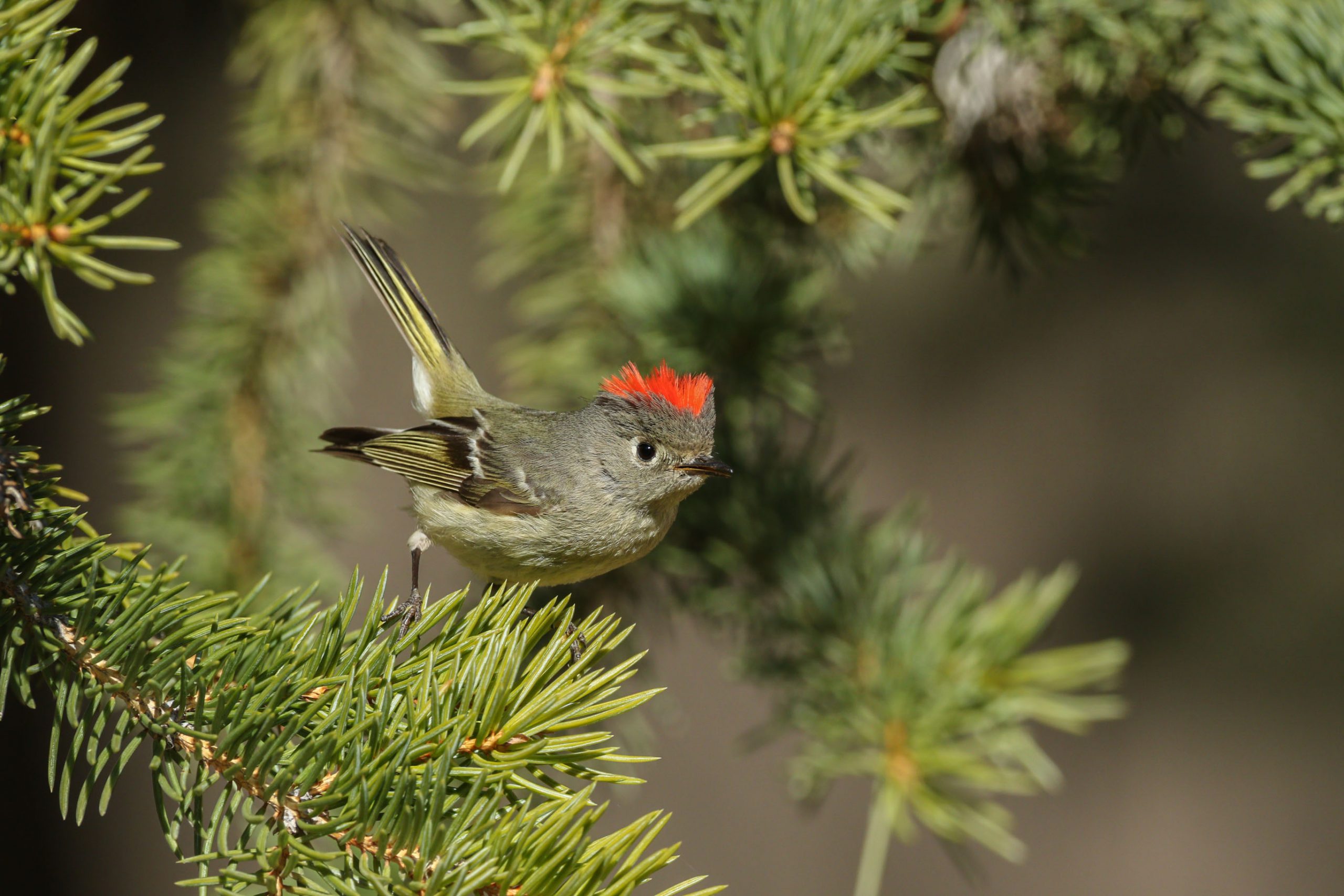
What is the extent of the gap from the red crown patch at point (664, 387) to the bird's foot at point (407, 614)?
38 centimetres

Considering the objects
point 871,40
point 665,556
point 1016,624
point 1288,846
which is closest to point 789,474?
point 665,556

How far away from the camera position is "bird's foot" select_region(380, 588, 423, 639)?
0.85 meters

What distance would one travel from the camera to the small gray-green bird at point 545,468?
1336 millimetres

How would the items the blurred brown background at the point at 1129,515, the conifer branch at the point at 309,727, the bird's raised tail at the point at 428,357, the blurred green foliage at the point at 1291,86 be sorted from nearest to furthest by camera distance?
the conifer branch at the point at 309,727 → the blurred green foliage at the point at 1291,86 → the bird's raised tail at the point at 428,357 → the blurred brown background at the point at 1129,515

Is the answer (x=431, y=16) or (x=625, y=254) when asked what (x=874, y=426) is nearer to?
(x=625, y=254)

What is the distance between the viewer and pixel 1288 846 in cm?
230

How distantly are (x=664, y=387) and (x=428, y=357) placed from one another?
0.60 metres

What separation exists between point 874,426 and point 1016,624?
1363 mm

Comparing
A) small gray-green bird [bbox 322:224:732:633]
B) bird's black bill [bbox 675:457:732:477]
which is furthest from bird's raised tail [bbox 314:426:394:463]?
bird's black bill [bbox 675:457:732:477]

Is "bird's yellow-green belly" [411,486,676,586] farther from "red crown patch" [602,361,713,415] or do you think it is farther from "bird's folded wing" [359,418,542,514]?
"red crown patch" [602,361,713,415]

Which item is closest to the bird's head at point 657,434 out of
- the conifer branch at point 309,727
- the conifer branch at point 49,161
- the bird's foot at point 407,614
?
the bird's foot at point 407,614

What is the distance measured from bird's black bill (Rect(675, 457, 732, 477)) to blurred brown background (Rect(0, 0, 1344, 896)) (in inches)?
39.8

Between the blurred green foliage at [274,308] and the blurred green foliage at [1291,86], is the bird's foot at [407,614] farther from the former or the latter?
the blurred green foliage at [1291,86]

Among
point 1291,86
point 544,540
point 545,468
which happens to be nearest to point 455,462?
point 545,468
